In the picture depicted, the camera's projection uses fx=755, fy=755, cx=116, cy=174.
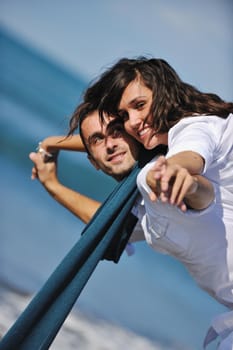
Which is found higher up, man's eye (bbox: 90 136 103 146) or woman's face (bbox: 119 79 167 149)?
woman's face (bbox: 119 79 167 149)

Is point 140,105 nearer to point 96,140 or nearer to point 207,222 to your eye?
point 96,140

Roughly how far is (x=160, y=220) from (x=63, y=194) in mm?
630

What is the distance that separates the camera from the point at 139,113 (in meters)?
1.51

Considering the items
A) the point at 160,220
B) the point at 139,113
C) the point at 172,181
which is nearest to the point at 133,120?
the point at 139,113

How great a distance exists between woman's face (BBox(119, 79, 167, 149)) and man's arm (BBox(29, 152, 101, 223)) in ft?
1.09

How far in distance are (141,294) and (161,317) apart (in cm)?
10

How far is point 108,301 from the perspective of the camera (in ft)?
7.20

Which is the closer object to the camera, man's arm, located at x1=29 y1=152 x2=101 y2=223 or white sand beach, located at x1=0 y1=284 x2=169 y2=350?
man's arm, located at x1=29 y1=152 x2=101 y2=223

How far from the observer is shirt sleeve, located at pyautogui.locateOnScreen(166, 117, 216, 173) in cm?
119

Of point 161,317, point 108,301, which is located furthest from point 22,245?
point 161,317

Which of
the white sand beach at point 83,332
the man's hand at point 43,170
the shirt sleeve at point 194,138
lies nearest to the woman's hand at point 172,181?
the shirt sleeve at point 194,138

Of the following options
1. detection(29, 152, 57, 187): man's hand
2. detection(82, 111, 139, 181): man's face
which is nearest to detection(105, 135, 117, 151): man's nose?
detection(82, 111, 139, 181): man's face

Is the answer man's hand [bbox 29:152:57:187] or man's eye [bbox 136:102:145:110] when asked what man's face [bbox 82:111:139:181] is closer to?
man's eye [bbox 136:102:145:110]

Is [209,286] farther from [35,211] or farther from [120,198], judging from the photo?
[35,211]
